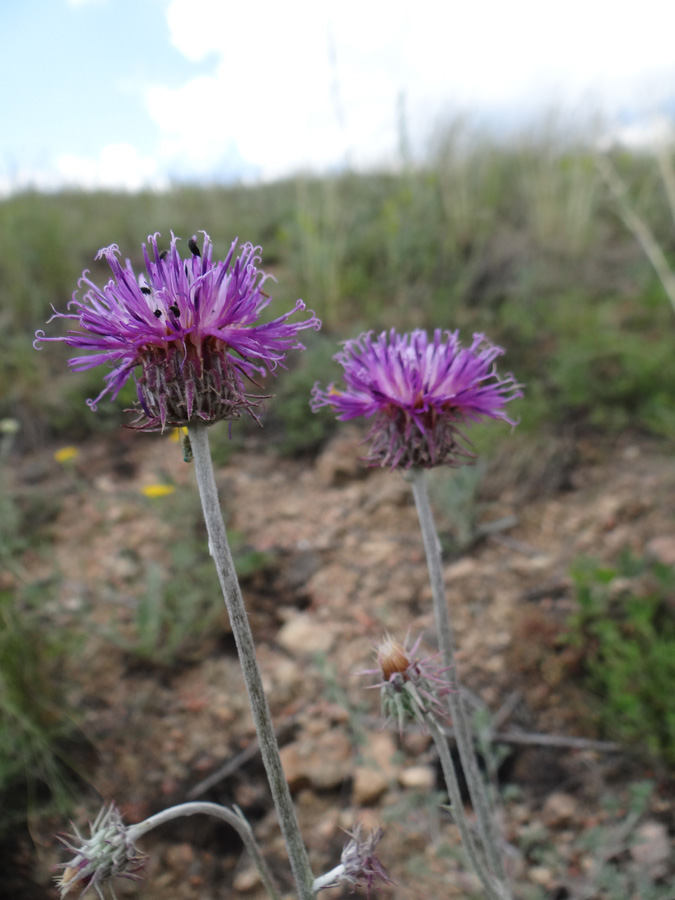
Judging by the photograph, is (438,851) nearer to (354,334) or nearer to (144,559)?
(144,559)

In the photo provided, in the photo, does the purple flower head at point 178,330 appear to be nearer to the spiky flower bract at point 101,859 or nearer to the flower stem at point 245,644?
the flower stem at point 245,644

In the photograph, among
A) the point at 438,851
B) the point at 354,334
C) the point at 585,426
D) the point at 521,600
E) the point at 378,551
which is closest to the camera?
the point at 438,851

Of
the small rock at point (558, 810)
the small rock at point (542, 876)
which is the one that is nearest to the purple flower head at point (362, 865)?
the small rock at point (542, 876)

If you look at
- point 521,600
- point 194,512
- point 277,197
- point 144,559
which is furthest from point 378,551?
point 277,197

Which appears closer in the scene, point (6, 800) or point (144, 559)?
point (6, 800)

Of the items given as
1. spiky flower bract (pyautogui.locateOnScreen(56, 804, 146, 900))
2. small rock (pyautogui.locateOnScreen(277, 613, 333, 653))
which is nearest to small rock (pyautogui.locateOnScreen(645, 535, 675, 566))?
small rock (pyautogui.locateOnScreen(277, 613, 333, 653))

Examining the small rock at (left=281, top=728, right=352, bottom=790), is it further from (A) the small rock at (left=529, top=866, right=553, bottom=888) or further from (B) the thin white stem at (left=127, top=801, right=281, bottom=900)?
(B) the thin white stem at (left=127, top=801, right=281, bottom=900)

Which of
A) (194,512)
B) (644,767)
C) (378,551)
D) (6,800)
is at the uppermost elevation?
(194,512)
